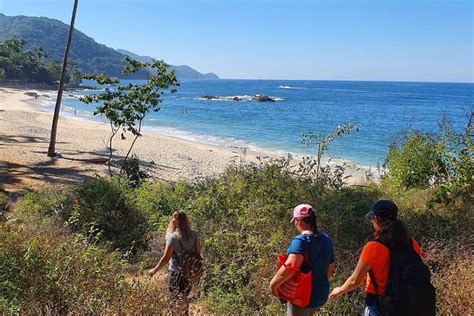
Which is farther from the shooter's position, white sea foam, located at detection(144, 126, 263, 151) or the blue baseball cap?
white sea foam, located at detection(144, 126, 263, 151)

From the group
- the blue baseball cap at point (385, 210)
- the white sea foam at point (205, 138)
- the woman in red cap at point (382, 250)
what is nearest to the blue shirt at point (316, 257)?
the woman in red cap at point (382, 250)

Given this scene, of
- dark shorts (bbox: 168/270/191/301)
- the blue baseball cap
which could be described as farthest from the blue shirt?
dark shorts (bbox: 168/270/191/301)

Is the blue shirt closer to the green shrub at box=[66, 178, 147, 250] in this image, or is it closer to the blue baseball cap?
the blue baseball cap

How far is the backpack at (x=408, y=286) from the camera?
110 inches

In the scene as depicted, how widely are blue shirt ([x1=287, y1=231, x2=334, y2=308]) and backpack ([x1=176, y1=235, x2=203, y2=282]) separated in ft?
4.92

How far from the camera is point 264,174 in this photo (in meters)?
7.94

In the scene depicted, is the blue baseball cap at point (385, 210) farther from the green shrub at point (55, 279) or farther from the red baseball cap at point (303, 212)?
the green shrub at point (55, 279)

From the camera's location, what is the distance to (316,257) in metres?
3.30

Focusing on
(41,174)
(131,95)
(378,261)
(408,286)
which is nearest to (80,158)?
(41,174)

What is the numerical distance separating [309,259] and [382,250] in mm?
556

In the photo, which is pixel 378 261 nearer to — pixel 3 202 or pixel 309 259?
pixel 309 259

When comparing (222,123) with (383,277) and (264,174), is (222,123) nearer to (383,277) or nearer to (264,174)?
(264,174)

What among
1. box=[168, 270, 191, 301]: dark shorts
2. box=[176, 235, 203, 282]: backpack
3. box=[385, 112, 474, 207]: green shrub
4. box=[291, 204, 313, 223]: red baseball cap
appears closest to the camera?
box=[291, 204, 313, 223]: red baseball cap

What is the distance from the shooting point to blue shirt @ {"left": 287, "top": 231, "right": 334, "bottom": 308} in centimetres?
323
